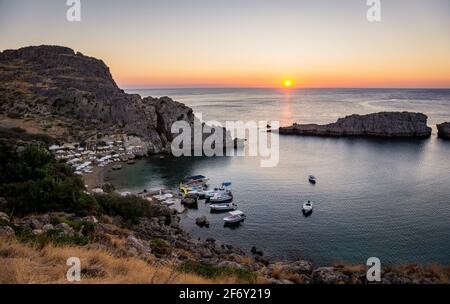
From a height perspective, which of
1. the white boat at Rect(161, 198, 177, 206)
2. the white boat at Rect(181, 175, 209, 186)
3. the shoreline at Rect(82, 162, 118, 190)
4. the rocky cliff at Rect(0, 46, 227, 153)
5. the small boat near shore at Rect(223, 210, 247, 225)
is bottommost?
the small boat near shore at Rect(223, 210, 247, 225)

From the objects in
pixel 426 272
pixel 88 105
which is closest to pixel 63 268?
pixel 426 272

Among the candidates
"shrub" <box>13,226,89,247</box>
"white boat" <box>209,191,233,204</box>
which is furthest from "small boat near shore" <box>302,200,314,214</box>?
"shrub" <box>13,226,89,247</box>

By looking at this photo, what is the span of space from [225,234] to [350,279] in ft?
45.9

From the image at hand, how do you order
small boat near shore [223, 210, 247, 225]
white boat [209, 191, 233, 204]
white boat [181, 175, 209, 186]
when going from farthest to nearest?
white boat [181, 175, 209, 186] → white boat [209, 191, 233, 204] → small boat near shore [223, 210, 247, 225]

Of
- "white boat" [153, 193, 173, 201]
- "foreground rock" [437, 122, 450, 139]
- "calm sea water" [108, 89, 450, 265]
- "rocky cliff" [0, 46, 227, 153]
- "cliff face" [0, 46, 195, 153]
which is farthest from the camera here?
"foreground rock" [437, 122, 450, 139]

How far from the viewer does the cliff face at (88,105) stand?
62.2 meters

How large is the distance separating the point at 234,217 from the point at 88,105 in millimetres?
52944

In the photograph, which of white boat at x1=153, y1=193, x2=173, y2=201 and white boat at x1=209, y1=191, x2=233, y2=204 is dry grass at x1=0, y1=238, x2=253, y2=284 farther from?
white boat at x1=153, y1=193, x2=173, y2=201

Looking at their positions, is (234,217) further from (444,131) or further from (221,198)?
(444,131)

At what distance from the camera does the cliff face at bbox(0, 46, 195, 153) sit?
6216cm

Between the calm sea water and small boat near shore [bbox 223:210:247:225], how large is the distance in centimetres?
56

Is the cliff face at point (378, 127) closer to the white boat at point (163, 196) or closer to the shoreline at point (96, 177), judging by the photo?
the shoreline at point (96, 177)

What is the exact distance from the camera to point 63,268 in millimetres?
7602

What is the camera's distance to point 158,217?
26.6 metres
